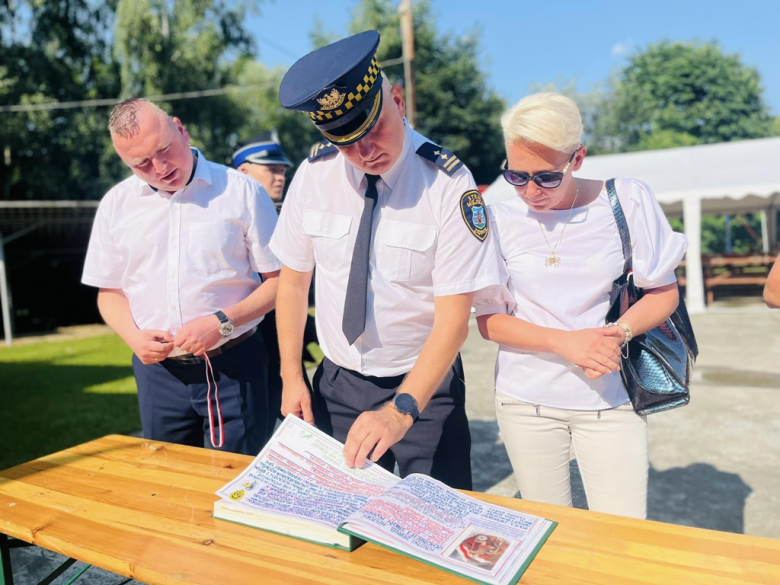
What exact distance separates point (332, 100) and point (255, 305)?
39.8 inches

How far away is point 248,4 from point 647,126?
91.4 feet

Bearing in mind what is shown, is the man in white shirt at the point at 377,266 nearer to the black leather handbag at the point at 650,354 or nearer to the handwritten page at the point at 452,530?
the handwritten page at the point at 452,530

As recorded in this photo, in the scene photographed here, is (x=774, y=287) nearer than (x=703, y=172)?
Yes

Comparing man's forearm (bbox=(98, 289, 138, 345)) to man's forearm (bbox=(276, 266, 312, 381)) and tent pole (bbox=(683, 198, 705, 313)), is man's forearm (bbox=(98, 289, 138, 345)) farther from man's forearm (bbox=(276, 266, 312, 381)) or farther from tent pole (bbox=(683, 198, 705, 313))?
tent pole (bbox=(683, 198, 705, 313))

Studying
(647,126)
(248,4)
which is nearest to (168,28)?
(248,4)

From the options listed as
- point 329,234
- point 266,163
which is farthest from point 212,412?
point 266,163

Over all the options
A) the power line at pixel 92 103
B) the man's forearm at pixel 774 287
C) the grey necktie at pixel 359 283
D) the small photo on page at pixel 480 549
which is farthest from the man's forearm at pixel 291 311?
the power line at pixel 92 103

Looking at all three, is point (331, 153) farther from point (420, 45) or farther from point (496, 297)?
point (420, 45)

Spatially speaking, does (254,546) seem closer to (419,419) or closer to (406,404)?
(406,404)

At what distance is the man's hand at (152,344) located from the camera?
2.21 m

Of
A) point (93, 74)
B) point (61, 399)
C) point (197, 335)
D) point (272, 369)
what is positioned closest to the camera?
point (197, 335)

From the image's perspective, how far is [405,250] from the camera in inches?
68.3

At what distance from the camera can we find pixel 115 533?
4.72ft

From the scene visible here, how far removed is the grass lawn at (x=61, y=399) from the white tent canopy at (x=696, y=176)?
618cm
